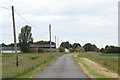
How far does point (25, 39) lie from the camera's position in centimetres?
11875

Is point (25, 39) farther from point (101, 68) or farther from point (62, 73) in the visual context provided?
point (62, 73)

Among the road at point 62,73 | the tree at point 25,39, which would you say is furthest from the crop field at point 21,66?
the tree at point 25,39

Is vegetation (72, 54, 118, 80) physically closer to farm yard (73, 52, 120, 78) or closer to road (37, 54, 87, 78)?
farm yard (73, 52, 120, 78)

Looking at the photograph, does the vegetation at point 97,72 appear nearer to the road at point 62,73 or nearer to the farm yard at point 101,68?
the farm yard at point 101,68

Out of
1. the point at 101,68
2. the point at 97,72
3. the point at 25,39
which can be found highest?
the point at 25,39

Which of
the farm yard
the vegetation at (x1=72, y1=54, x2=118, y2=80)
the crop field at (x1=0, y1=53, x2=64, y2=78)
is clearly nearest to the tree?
the crop field at (x1=0, y1=53, x2=64, y2=78)

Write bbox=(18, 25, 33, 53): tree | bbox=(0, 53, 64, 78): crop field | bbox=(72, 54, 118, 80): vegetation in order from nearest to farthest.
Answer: bbox=(72, 54, 118, 80): vegetation → bbox=(0, 53, 64, 78): crop field → bbox=(18, 25, 33, 53): tree

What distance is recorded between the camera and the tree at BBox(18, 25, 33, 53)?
375 ft

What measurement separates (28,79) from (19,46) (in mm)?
100572

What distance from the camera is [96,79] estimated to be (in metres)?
14.9

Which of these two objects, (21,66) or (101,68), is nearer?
(101,68)

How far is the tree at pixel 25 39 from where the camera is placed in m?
114

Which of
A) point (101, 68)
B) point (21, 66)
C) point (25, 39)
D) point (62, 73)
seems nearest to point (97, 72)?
point (62, 73)

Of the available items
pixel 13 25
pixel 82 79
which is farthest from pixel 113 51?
pixel 82 79
